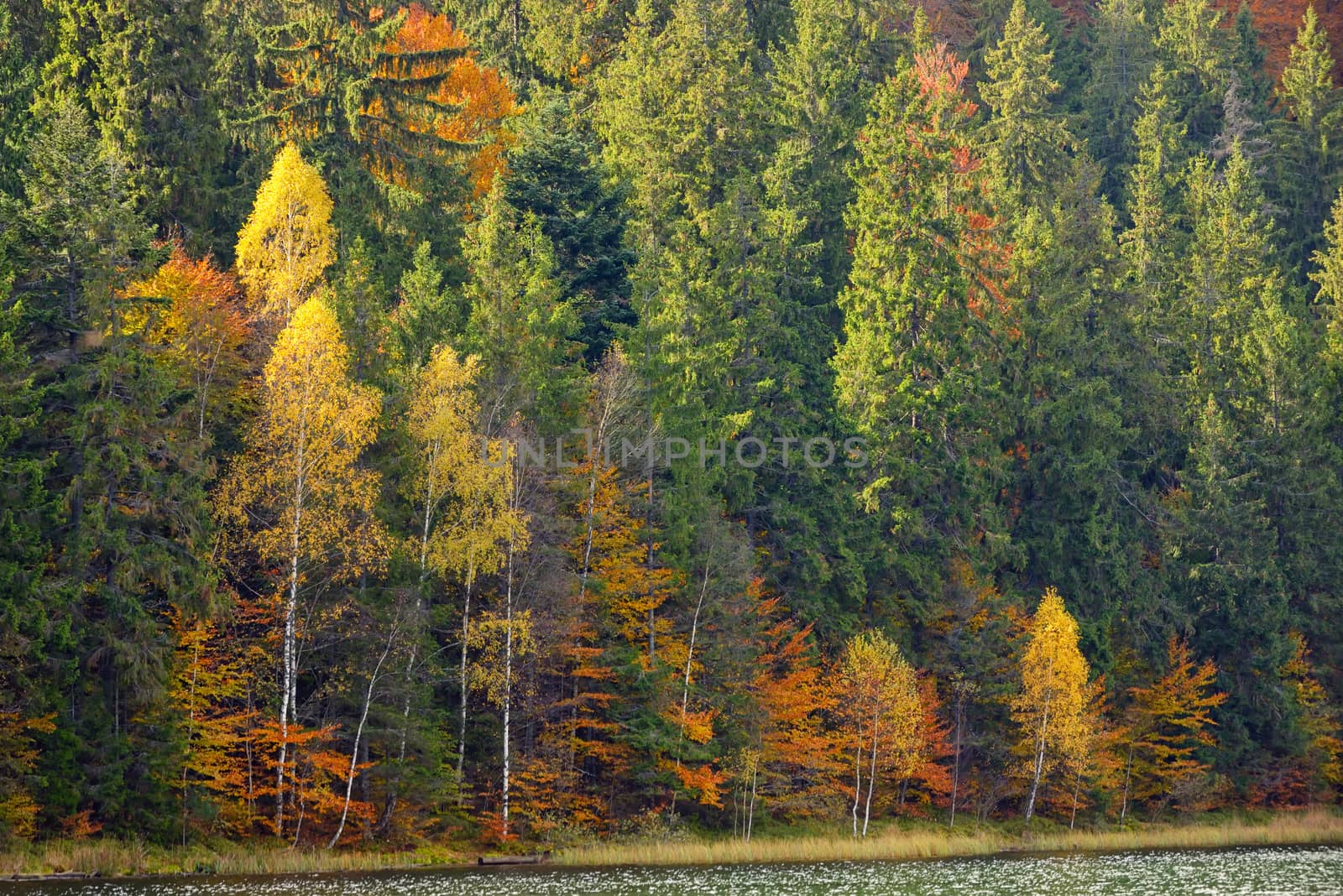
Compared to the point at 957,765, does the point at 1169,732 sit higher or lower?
higher

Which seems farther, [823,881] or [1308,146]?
[1308,146]

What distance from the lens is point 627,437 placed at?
4919 cm

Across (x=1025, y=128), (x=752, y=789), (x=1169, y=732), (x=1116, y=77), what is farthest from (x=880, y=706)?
(x=1116, y=77)

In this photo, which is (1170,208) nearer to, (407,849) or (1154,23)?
(1154,23)

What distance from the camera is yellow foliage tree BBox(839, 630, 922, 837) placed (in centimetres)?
5228

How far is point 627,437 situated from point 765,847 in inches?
502

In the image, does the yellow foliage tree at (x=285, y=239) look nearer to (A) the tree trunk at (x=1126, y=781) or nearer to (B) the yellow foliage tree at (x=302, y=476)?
(B) the yellow foliage tree at (x=302, y=476)

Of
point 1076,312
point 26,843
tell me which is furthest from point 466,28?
point 26,843

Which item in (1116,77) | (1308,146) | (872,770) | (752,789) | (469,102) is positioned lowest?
(752,789)

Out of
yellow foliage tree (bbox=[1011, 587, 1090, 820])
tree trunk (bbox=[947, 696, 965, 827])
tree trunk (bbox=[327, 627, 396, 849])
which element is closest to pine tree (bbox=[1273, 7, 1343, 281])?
yellow foliage tree (bbox=[1011, 587, 1090, 820])

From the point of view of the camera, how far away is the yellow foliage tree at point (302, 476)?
39.9m

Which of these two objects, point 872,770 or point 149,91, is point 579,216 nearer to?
point 149,91

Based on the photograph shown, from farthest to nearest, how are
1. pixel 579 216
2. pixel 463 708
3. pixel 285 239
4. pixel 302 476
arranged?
pixel 579 216, pixel 285 239, pixel 463 708, pixel 302 476

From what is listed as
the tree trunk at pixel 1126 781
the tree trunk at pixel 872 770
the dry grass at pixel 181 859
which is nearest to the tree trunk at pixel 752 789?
the tree trunk at pixel 872 770
